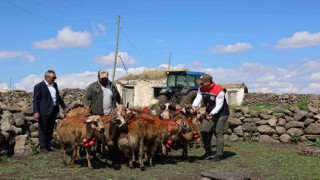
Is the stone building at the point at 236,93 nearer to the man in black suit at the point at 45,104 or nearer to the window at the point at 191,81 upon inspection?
the window at the point at 191,81

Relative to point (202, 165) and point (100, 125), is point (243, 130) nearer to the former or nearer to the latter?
point (202, 165)

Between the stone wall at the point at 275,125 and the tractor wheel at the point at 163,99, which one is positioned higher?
the tractor wheel at the point at 163,99

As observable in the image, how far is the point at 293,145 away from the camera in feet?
39.7

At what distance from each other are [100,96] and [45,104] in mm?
2034

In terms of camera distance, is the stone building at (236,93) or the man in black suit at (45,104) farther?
the stone building at (236,93)

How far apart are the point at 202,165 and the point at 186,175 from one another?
1157 mm

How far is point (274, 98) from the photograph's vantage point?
35.5 m

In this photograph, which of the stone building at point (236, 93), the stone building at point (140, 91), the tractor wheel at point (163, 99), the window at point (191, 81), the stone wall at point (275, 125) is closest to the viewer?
the stone wall at point (275, 125)

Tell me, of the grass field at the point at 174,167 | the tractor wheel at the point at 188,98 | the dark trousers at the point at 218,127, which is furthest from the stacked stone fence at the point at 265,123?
the dark trousers at the point at 218,127

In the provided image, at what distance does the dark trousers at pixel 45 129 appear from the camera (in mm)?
9258

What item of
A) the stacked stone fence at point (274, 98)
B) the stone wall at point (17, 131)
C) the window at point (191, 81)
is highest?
the window at point (191, 81)

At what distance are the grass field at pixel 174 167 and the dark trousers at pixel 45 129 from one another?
46cm

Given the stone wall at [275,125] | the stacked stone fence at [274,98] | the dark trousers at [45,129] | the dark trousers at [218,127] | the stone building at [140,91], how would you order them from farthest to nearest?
the stacked stone fence at [274,98]
the stone building at [140,91]
the stone wall at [275,125]
the dark trousers at [45,129]
the dark trousers at [218,127]

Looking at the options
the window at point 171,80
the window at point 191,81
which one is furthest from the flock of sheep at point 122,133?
the window at point 171,80
